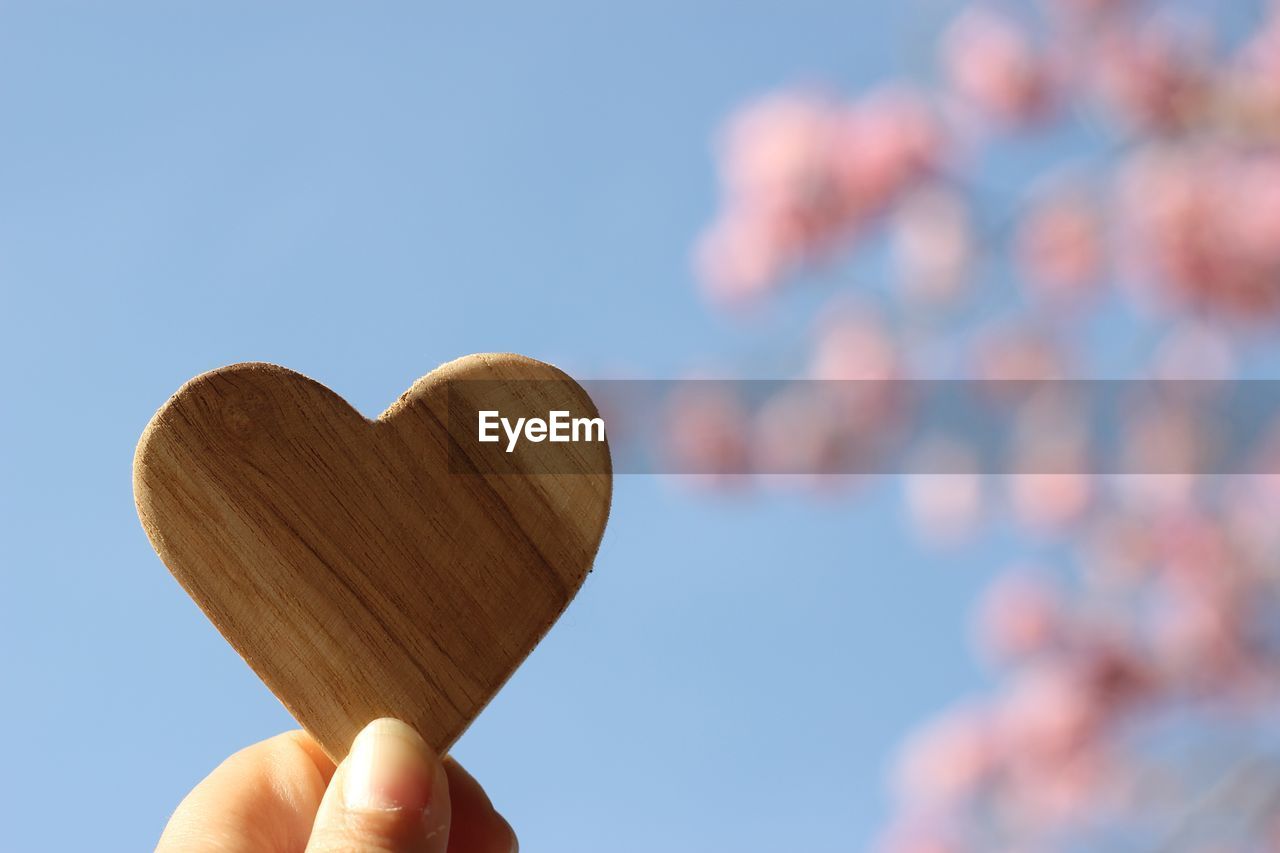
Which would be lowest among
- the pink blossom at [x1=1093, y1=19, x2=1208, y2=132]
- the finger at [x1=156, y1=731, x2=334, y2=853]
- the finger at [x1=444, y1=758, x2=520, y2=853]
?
the finger at [x1=156, y1=731, x2=334, y2=853]

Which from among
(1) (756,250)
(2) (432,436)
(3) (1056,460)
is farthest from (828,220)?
(2) (432,436)

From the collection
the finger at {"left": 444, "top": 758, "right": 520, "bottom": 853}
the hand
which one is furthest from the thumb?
the finger at {"left": 444, "top": 758, "right": 520, "bottom": 853}

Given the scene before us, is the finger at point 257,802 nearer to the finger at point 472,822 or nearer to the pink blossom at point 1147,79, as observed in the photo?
the finger at point 472,822

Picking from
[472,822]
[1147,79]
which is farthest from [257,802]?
[1147,79]

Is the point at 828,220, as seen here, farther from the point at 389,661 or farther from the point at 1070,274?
the point at 389,661

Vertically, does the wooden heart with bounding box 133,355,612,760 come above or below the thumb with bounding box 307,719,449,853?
above

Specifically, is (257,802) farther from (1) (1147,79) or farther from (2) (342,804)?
(1) (1147,79)

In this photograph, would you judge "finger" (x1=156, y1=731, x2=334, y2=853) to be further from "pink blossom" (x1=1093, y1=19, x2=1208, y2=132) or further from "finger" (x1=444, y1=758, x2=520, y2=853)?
"pink blossom" (x1=1093, y1=19, x2=1208, y2=132)

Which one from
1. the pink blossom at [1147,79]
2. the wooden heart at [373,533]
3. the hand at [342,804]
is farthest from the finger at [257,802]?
the pink blossom at [1147,79]
